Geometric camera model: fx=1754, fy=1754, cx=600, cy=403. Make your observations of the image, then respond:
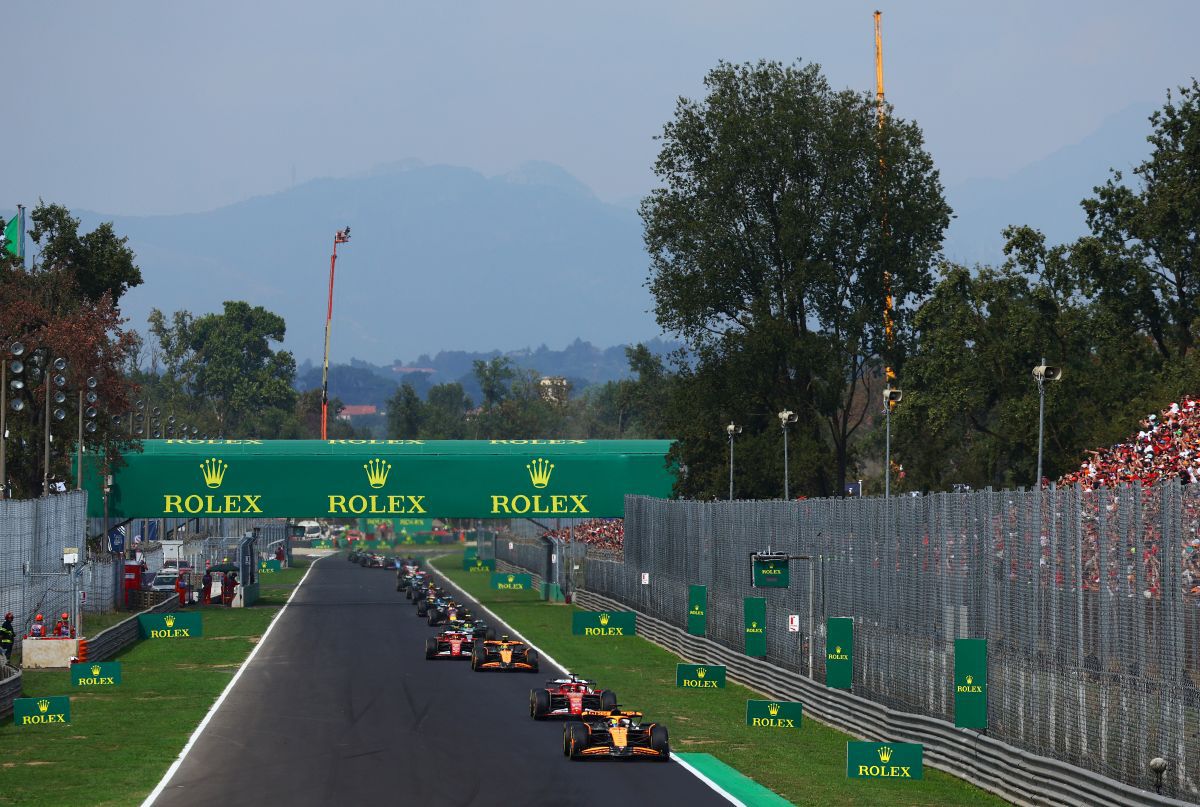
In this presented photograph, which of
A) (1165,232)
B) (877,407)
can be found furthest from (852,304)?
(877,407)

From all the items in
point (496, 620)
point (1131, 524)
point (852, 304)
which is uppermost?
point (852, 304)

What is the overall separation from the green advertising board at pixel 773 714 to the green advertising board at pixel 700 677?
685cm

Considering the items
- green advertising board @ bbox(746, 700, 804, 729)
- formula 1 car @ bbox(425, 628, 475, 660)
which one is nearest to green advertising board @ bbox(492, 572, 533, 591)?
formula 1 car @ bbox(425, 628, 475, 660)

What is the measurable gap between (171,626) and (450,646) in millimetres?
14642

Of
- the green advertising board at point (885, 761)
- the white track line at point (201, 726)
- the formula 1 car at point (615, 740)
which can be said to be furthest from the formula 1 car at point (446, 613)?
the green advertising board at point (885, 761)

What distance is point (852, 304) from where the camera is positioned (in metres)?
74.0

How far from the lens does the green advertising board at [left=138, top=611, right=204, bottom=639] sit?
183 ft

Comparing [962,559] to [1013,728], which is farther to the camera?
[962,559]

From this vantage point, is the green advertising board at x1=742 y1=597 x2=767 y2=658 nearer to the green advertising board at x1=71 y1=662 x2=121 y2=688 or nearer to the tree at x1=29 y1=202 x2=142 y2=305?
the green advertising board at x1=71 y1=662 x2=121 y2=688

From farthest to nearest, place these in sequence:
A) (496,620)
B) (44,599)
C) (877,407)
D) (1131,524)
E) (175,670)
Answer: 1. (877,407)
2. (496,620)
3. (44,599)
4. (175,670)
5. (1131,524)

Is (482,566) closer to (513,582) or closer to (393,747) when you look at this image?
(513,582)

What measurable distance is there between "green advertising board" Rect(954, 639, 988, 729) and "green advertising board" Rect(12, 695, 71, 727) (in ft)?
52.0

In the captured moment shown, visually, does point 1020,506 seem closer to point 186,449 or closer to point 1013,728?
point 1013,728

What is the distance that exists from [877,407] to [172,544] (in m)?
91.6
